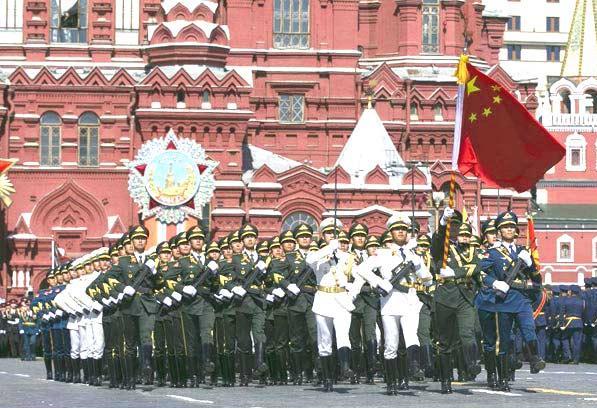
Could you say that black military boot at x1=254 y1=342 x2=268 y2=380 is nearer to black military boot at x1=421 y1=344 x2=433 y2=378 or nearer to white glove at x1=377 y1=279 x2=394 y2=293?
black military boot at x1=421 y1=344 x2=433 y2=378

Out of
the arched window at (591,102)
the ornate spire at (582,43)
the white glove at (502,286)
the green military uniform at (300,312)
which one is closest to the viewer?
the white glove at (502,286)

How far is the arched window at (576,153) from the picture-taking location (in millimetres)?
107688

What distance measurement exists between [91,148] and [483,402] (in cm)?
4902

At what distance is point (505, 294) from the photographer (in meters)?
24.6

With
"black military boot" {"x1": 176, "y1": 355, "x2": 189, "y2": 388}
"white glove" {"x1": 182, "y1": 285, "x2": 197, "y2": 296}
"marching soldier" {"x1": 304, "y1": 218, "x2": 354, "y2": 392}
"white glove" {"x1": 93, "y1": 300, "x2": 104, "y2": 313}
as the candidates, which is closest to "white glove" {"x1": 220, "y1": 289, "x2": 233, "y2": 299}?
"white glove" {"x1": 182, "y1": 285, "x2": 197, "y2": 296}

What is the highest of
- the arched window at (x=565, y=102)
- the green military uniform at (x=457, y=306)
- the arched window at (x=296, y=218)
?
the arched window at (x=565, y=102)

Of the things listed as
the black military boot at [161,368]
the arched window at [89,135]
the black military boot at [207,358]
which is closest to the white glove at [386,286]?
the black military boot at [207,358]

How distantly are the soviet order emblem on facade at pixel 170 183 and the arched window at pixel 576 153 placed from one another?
43.5m

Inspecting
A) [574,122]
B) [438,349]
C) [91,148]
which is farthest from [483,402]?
[574,122]

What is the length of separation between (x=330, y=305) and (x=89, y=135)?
45581 mm

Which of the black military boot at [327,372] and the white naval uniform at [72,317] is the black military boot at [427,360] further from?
the white naval uniform at [72,317]

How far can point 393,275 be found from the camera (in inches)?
1015

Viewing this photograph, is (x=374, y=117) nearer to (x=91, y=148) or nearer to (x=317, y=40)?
(x=317, y=40)

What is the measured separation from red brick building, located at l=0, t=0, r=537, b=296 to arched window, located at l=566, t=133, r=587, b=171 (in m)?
30.4
